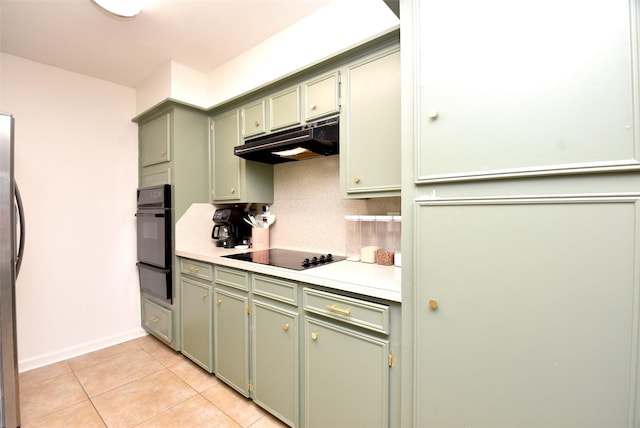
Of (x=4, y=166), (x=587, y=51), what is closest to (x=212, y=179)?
(x=4, y=166)

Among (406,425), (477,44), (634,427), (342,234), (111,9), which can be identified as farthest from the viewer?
(342,234)

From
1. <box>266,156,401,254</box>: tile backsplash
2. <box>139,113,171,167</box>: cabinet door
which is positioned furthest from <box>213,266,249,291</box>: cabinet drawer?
<box>139,113,171,167</box>: cabinet door

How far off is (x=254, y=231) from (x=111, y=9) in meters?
1.80

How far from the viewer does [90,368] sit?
236 centimetres

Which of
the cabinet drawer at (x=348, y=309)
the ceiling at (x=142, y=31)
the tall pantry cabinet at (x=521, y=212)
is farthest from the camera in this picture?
the ceiling at (x=142, y=31)

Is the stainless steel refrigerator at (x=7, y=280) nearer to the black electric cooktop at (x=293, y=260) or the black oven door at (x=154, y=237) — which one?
the black oven door at (x=154, y=237)

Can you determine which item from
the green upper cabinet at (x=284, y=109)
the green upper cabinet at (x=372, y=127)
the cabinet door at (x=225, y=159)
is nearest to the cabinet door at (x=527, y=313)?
the green upper cabinet at (x=372, y=127)

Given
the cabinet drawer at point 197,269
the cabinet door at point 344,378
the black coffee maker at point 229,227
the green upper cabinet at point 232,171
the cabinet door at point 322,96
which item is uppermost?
the cabinet door at point 322,96

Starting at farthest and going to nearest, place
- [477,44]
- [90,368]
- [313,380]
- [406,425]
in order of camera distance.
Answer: [90,368], [313,380], [406,425], [477,44]

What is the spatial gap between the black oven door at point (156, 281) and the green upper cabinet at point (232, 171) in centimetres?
81

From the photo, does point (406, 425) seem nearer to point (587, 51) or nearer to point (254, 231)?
point (587, 51)

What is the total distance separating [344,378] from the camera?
1.35 m

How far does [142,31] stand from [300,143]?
149cm

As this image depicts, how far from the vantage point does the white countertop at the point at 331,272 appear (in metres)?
1.23
